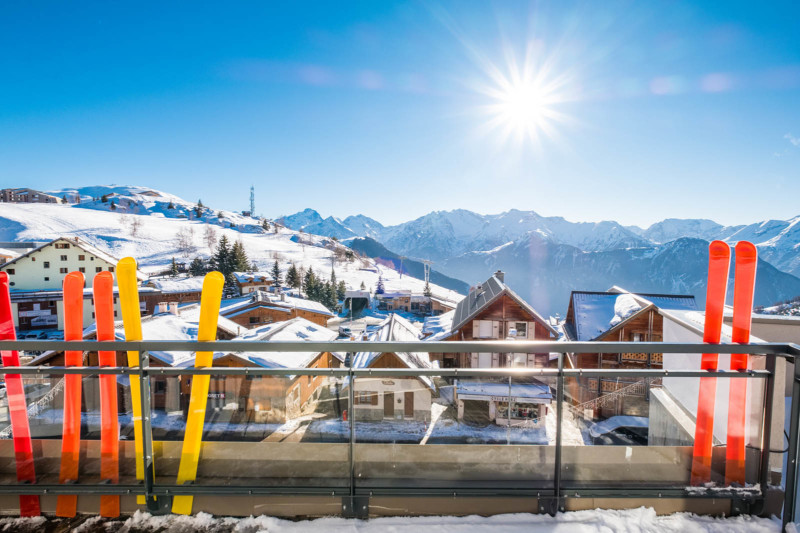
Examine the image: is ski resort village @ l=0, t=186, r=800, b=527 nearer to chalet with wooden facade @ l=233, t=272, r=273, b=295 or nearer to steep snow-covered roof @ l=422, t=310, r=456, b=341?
steep snow-covered roof @ l=422, t=310, r=456, b=341

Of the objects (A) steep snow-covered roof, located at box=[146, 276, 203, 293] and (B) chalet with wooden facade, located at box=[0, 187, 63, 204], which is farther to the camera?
(B) chalet with wooden facade, located at box=[0, 187, 63, 204]

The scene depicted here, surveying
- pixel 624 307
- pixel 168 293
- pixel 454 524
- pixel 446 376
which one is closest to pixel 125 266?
pixel 446 376

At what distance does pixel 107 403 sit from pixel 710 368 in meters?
4.39

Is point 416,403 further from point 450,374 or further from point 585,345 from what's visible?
point 585,345

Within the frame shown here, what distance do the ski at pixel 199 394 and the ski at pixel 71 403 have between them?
769 millimetres

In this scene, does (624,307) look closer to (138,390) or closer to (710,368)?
(710,368)

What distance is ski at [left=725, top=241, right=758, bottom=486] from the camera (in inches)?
104

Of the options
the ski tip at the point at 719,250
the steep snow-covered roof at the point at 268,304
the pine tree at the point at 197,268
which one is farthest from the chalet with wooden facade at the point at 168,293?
the ski tip at the point at 719,250

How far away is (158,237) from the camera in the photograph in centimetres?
10788

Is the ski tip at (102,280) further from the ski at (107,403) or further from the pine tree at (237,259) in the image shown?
the pine tree at (237,259)

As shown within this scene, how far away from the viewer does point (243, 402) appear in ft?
9.09

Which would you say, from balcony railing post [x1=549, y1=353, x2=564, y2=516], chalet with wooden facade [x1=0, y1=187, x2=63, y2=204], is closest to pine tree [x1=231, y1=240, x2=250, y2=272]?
balcony railing post [x1=549, y1=353, x2=564, y2=516]

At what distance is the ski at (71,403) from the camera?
2.64 m

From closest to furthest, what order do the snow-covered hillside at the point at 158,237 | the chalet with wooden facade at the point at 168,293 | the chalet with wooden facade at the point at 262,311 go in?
the chalet with wooden facade at the point at 262,311 < the chalet with wooden facade at the point at 168,293 < the snow-covered hillside at the point at 158,237
